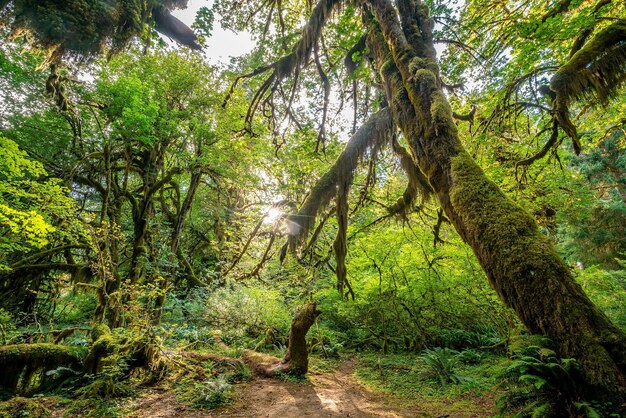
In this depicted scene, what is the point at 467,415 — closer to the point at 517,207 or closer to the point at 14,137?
the point at 517,207

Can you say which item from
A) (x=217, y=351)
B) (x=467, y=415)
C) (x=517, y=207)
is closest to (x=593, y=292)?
(x=467, y=415)

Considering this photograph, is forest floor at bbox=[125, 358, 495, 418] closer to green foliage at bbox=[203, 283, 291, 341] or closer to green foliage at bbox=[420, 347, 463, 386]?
green foliage at bbox=[420, 347, 463, 386]

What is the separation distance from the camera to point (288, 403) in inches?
205

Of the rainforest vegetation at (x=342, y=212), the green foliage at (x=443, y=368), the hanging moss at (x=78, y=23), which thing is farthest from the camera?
the green foliage at (x=443, y=368)

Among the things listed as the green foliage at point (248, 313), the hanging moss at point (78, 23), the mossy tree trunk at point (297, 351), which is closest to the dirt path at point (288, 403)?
the mossy tree trunk at point (297, 351)

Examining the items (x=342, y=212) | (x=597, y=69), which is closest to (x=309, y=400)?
(x=342, y=212)

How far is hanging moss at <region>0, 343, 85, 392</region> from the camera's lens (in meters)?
5.32

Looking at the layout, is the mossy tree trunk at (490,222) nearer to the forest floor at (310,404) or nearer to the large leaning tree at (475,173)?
the large leaning tree at (475,173)

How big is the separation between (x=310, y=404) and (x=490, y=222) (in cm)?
458

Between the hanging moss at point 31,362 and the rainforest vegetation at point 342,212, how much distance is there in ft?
0.10

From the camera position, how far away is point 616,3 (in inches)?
192

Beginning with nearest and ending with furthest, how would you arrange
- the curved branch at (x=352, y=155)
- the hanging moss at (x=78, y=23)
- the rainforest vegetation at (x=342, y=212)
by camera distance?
the rainforest vegetation at (x=342, y=212) < the hanging moss at (x=78, y=23) < the curved branch at (x=352, y=155)

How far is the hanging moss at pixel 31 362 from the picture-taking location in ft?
17.4

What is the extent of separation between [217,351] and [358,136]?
7253 millimetres
